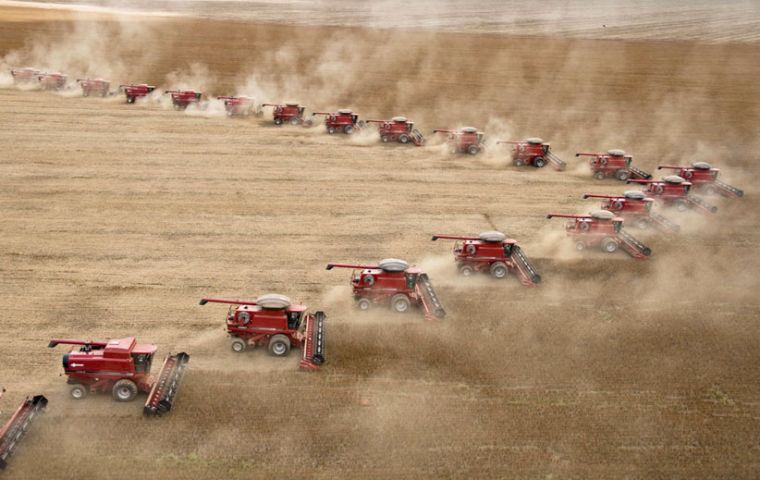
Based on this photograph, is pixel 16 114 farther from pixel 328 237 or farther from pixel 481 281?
pixel 481 281

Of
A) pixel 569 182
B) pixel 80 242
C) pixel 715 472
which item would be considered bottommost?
pixel 715 472

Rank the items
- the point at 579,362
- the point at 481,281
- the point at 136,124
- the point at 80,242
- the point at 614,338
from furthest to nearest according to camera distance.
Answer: the point at 136,124, the point at 80,242, the point at 481,281, the point at 614,338, the point at 579,362

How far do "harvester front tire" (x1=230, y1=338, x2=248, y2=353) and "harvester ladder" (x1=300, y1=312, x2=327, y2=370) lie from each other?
1795 millimetres

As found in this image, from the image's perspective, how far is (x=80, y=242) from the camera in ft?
83.9

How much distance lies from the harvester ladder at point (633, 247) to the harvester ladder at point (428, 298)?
9.05 metres

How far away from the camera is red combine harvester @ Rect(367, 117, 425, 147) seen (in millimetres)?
40125

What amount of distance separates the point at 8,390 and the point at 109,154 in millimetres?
22002

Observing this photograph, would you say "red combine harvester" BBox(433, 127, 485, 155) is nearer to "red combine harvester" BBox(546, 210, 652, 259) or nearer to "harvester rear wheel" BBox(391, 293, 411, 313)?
"red combine harvester" BBox(546, 210, 652, 259)

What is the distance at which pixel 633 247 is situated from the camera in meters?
25.8

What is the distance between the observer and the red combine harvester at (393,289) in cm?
2081

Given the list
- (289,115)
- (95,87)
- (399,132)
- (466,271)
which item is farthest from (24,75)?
(466,271)

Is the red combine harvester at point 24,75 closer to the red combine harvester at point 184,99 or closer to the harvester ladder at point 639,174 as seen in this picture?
the red combine harvester at point 184,99

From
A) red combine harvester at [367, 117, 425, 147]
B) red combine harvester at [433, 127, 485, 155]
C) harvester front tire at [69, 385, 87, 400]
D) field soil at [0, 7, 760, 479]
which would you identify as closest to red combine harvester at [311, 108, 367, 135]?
field soil at [0, 7, 760, 479]

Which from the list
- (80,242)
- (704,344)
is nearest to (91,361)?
(80,242)
